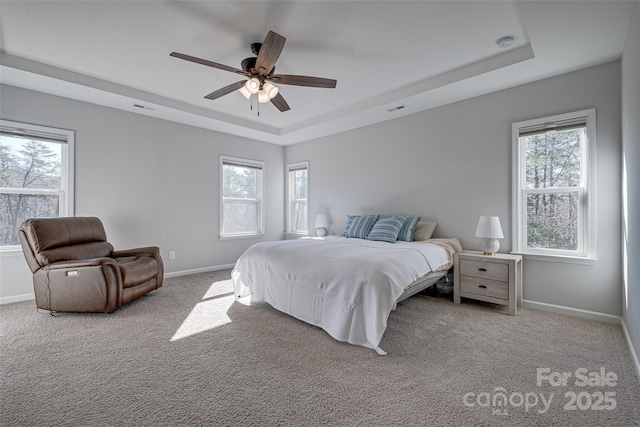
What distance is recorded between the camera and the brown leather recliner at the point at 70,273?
286 cm

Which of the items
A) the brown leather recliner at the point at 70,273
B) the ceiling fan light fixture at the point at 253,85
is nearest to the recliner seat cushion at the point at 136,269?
the brown leather recliner at the point at 70,273

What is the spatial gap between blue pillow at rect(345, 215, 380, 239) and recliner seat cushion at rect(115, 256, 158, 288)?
8.55 ft

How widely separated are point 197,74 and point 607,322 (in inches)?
194

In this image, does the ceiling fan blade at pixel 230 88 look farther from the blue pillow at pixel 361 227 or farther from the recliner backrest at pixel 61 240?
the blue pillow at pixel 361 227

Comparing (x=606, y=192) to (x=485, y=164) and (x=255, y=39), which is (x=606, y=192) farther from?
(x=255, y=39)

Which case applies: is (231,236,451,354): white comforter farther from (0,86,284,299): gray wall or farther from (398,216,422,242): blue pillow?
(0,86,284,299): gray wall

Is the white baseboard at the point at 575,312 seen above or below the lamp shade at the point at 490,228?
below

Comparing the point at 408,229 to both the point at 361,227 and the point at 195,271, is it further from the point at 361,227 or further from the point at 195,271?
the point at 195,271

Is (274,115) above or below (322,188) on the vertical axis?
above

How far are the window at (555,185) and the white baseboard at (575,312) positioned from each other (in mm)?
542

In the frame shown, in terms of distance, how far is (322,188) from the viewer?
553cm

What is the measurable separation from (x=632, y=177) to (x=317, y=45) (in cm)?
273

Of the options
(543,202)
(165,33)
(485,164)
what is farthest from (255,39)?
(543,202)

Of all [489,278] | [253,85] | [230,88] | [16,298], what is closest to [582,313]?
[489,278]
